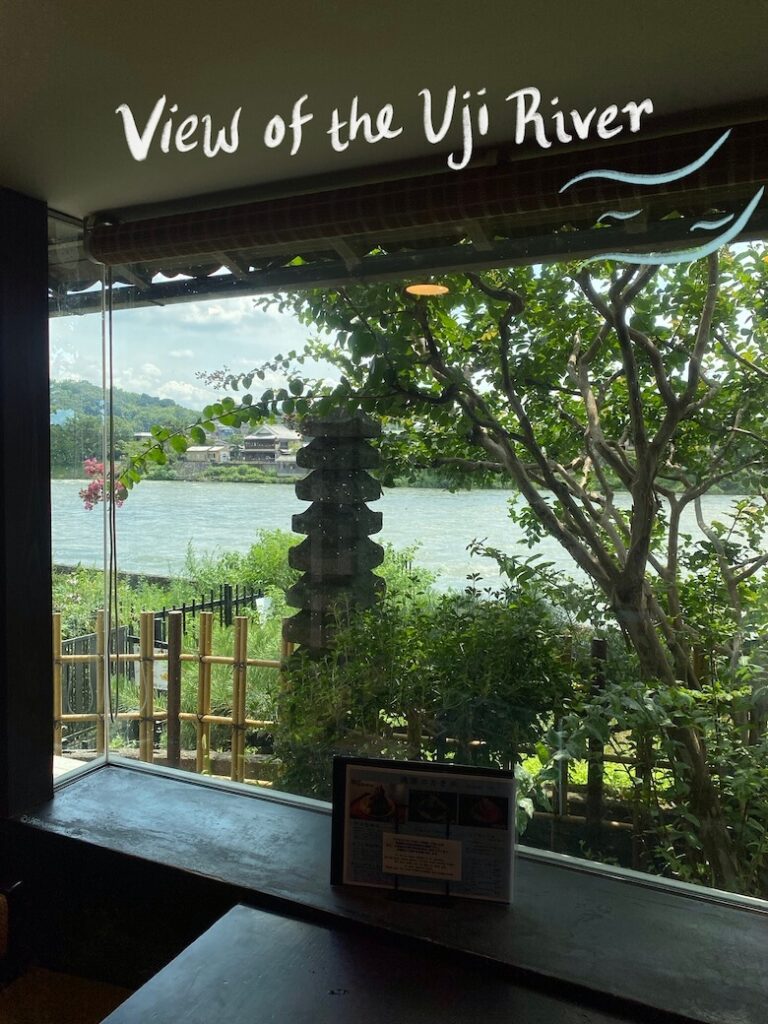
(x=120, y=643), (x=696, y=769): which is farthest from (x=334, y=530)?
(x=696, y=769)

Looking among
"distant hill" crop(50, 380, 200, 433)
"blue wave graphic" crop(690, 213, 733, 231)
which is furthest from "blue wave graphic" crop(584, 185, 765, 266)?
"distant hill" crop(50, 380, 200, 433)

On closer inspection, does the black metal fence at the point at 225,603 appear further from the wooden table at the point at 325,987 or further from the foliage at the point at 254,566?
the wooden table at the point at 325,987

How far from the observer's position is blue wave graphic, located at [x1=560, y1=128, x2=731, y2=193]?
4.45ft

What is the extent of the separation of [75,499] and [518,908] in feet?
5.25

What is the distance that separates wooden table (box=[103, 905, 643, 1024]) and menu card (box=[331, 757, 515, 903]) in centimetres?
14

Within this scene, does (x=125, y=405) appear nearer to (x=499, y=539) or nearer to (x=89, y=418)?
(x=89, y=418)

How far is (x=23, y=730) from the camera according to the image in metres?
1.95

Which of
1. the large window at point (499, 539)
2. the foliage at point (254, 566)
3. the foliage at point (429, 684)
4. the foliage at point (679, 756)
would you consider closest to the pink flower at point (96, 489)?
the large window at point (499, 539)

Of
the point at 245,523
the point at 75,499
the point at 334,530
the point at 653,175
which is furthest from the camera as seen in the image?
the point at 75,499

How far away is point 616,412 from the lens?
5.18ft

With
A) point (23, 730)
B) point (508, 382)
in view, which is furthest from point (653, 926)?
point (23, 730)

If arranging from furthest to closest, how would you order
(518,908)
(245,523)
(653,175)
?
(245,523) < (518,908) < (653,175)

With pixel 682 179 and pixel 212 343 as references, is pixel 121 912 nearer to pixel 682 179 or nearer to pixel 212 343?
pixel 212 343

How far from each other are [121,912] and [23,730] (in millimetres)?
532
